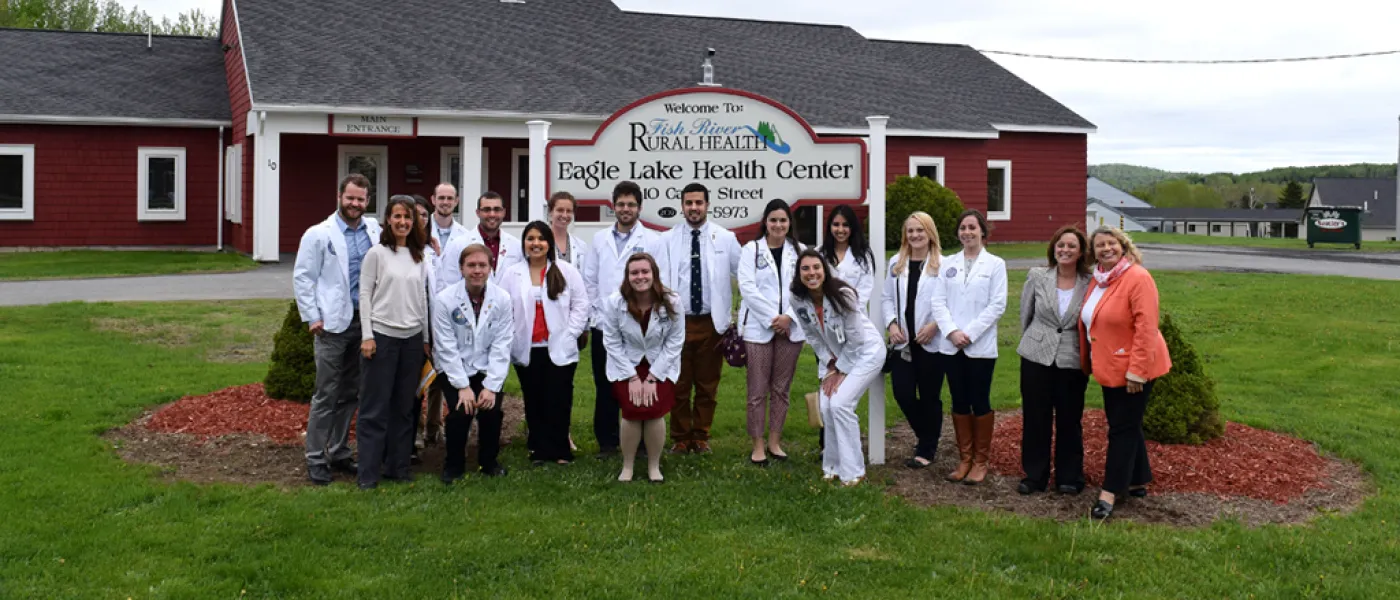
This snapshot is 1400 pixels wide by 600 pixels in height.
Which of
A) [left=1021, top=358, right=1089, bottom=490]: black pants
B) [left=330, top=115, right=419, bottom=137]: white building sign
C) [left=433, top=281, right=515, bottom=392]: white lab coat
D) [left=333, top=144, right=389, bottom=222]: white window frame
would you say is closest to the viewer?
[left=1021, top=358, right=1089, bottom=490]: black pants

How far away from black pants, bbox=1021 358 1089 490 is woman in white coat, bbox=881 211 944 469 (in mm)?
567

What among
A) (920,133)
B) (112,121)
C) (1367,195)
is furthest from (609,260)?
(1367,195)

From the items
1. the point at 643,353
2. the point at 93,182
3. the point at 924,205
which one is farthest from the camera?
the point at 93,182

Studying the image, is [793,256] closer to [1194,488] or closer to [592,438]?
[592,438]

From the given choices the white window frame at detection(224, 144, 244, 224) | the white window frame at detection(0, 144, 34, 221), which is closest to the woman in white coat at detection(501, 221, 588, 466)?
the white window frame at detection(224, 144, 244, 224)

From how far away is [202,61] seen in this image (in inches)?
980

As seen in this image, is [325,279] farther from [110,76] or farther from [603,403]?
[110,76]

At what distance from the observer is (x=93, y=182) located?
72.2 feet

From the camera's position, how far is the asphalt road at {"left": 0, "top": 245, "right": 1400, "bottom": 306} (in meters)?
14.9

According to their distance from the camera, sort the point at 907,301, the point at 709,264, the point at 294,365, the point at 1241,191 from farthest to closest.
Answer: the point at 1241,191, the point at 294,365, the point at 709,264, the point at 907,301

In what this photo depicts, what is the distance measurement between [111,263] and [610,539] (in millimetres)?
17207

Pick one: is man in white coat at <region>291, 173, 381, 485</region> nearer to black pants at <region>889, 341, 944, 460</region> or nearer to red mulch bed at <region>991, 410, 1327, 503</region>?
black pants at <region>889, 341, 944, 460</region>

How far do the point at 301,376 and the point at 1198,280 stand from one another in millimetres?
13729

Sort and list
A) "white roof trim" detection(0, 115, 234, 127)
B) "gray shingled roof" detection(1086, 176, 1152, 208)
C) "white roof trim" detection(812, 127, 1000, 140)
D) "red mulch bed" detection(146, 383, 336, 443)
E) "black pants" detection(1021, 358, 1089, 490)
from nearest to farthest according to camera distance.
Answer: "black pants" detection(1021, 358, 1089, 490) → "red mulch bed" detection(146, 383, 336, 443) → "white roof trim" detection(0, 115, 234, 127) → "white roof trim" detection(812, 127, 1000, 140) → "gray shingled roof" detection(1086, 176, 1152, 208)
